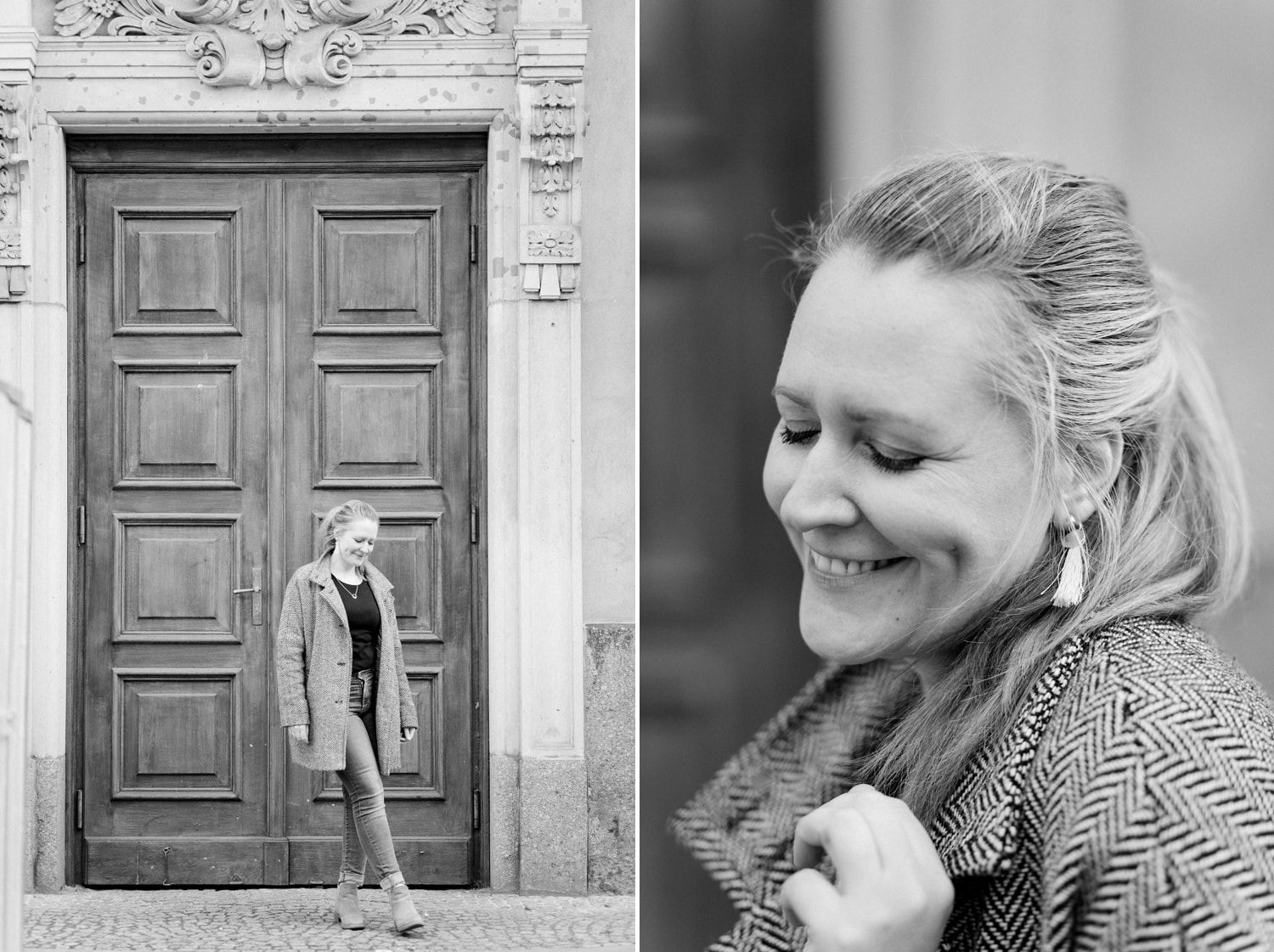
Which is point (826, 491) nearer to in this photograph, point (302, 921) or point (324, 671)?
point (324, 671)

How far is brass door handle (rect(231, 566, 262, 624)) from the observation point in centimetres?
614

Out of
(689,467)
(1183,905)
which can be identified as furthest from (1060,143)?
(1183,905)

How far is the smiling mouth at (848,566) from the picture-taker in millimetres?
1290

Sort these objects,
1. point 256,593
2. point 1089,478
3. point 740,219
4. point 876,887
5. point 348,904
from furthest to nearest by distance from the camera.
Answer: point 256,593 < point 348,904 < point 740,219 < point 1089,478 < point 876,887

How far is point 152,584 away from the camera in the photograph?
6.14 meters

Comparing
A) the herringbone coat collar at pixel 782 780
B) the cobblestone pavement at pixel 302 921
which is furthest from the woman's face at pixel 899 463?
the cobblestone pavement at pixel 302 921

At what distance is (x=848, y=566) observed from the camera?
1.30 m

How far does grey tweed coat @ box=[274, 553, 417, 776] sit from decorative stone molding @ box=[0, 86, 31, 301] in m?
1.84

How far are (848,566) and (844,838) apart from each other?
0.27 m

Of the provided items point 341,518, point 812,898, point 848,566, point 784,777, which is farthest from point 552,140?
point 812,898

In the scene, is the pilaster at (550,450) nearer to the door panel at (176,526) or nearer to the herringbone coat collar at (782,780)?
the door panel at (176,526)

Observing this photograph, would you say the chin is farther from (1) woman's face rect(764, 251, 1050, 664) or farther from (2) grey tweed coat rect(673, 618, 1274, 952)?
(2) grey tweed coat rect(673, 618, 1274, 952)

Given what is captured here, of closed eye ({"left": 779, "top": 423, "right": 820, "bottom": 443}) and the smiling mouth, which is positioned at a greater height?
closed eye ({"left": 779, "top": 423, "right": 820, "bottom": 443})

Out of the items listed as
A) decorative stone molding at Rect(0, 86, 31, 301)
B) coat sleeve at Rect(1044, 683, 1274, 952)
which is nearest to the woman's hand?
coat sleeve at Rect(1044, 683, 1274, 952)
